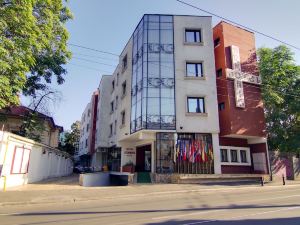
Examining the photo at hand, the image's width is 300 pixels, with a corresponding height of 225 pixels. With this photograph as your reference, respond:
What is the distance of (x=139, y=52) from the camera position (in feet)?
Answer: 86.2

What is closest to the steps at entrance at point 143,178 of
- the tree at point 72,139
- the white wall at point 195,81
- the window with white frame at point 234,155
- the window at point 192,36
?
the white wall at point 195,81

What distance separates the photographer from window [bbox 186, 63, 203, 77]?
24.2 m

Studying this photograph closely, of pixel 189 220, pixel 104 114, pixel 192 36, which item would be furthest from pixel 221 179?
pixel 104 114

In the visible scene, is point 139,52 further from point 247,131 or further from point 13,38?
point 13,38

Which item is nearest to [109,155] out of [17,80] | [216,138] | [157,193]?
[216,138]

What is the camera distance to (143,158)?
92.9 ft

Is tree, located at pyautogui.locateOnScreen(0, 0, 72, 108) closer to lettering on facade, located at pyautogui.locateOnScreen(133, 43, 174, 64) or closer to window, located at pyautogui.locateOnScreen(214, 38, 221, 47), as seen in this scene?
lettering on facade, located at pyautogui.locateOnScreen(133, 43, 174, 64)

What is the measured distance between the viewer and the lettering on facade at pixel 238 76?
76.6ft

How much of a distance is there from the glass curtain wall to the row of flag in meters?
1.80

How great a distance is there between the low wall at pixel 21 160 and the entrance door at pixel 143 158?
30.5 feet

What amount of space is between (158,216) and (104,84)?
3333 cm

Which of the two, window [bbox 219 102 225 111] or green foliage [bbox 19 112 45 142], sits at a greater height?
window [bbox 219 102 225 111]

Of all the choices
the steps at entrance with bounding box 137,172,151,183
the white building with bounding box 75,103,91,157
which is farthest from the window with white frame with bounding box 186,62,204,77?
the white building with bounding box 75,103,91,157

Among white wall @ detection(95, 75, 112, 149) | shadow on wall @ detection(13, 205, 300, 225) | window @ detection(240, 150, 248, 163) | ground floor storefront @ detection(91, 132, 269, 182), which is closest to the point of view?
shadow on wall @ detection(13, 205, 300, 225)
